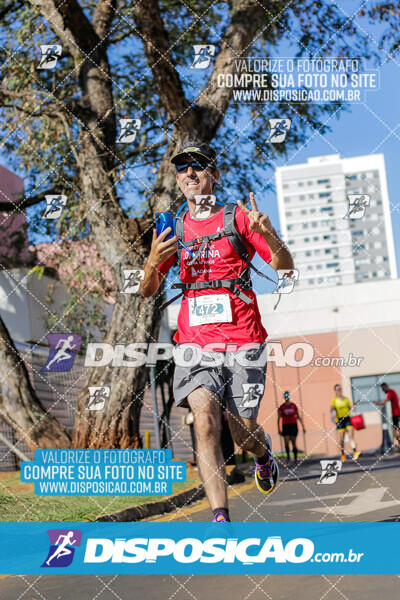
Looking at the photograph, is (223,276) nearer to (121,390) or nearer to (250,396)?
(250,396)

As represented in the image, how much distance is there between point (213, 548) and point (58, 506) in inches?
163

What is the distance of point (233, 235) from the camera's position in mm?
4156

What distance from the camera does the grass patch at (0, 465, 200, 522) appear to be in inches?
259

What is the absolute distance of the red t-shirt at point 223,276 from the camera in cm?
413

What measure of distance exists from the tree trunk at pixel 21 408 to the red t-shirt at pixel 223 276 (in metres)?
7.28

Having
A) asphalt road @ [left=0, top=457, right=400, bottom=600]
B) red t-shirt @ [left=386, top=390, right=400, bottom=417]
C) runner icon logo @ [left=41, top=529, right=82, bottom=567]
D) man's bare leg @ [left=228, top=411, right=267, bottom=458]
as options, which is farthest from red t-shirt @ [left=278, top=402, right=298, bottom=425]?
runner icon logo @ [left=41, top=529, right=82, bottom=567]

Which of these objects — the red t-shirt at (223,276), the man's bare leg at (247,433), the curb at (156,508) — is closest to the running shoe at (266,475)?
the man's bare leg at (247,433)

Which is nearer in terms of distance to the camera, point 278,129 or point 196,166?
point 196,166

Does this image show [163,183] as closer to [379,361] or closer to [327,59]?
[327,59]

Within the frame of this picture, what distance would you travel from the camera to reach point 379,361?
1193 inches

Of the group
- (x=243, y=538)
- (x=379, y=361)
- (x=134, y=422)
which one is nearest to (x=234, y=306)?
(x=243, y=538)

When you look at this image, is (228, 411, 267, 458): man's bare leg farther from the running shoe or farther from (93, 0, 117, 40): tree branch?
(93, 0, 117, 40): tree branch

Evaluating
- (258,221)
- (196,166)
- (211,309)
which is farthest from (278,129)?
(258,221)

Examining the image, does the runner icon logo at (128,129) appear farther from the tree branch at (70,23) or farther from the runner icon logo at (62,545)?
the runner icon logo at (62,545)
